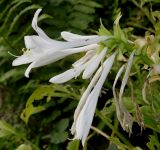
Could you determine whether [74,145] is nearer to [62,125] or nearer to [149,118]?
[149,118]

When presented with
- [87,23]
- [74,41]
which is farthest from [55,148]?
[74,41]

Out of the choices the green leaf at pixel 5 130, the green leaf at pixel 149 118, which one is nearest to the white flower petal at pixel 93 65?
the green leaf at pixel 149 118

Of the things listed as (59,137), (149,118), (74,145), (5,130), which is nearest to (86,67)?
(149,118)

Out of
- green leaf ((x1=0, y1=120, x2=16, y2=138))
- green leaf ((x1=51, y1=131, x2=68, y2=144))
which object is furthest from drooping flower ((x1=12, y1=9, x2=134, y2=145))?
green leaf ((x1=51, y1=131, x2=68, y2=144))

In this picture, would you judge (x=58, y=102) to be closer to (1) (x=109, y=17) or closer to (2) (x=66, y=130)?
(2) (x=66, y=130)

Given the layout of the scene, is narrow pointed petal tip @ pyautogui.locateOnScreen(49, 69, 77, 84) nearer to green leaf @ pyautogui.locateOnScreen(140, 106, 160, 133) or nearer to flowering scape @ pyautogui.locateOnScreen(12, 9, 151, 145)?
flowering scape @ pyautogui.locateOnScreen(12, 9, 151, 145)

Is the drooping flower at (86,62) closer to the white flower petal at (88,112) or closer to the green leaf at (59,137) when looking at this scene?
the white flower petal at (88,112)
